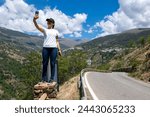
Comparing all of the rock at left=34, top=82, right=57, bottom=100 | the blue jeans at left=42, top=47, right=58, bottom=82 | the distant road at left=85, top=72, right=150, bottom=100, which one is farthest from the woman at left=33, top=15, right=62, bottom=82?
the distant road at left=85, top=72, right=150, bottom=100

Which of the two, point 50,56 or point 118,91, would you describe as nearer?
point 50,56

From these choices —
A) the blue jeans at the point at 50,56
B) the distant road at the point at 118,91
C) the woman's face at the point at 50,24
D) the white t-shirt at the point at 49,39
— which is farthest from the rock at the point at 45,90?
the distant road at the point at 118,91

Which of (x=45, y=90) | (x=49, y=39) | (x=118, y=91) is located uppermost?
(x=49, y=39)

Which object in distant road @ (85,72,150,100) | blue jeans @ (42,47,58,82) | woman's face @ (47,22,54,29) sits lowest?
distant road @ (85,72,150,100)

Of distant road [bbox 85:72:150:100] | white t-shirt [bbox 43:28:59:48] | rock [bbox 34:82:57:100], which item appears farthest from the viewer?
distant road [bbox 85:72:150:100]

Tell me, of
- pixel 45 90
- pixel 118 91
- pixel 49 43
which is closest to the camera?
pixel 45 90

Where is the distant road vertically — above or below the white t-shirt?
below

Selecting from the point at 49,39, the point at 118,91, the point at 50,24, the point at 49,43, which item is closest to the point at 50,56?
the point at 49,43

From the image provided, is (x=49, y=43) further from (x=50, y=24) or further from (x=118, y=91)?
(x=118, y=91)

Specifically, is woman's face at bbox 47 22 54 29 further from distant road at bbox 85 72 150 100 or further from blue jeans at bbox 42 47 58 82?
distant road at bbox 85 72 150 100

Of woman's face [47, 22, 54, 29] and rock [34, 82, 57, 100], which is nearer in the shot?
rock [34, 82, 57, 100]

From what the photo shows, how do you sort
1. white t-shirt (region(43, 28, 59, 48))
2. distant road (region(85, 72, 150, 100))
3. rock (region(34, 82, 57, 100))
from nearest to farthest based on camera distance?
rock (region(34, 82, 57, 100)) < white t-shirt (region(43, 28, 59, 48)) < distant road (region(85, 72, 150, 100))

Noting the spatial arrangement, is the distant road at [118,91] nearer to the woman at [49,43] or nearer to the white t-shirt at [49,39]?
the woman at [49,43]

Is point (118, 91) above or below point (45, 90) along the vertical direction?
below
